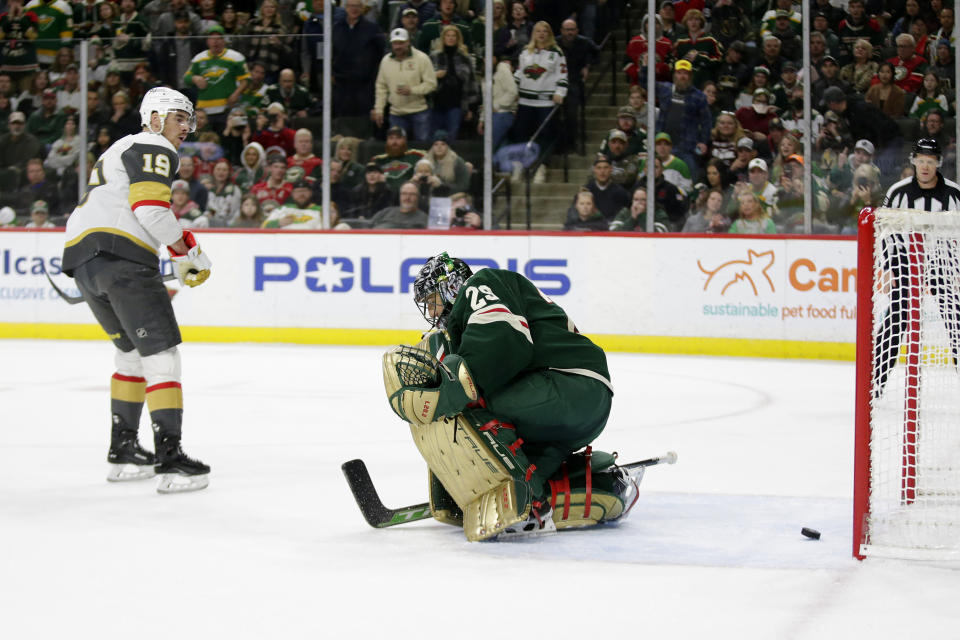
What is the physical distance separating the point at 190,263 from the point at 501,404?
1.47 m

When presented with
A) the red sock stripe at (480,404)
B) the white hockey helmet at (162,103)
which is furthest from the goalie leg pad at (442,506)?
the white hockey helmet at (162,103)

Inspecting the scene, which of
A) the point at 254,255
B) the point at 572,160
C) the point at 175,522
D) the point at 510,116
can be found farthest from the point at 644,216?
the point at 175,522

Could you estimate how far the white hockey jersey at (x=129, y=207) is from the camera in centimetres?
411

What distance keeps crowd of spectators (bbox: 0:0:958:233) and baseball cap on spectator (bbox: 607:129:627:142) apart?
0.02 meters

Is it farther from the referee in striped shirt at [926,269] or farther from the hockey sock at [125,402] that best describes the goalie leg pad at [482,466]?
the hockey sock at [125,402]

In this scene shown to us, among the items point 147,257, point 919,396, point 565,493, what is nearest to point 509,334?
point 565,493

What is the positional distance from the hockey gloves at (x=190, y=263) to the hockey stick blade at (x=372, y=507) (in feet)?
3.45

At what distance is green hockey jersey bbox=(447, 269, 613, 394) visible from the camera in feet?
10.3

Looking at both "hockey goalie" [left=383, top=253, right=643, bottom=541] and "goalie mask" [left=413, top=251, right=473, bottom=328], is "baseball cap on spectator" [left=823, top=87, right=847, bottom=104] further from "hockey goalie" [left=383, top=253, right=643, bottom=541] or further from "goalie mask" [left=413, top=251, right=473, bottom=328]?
"goalie mask" [left=413, top=251, right=473, bottom=328]

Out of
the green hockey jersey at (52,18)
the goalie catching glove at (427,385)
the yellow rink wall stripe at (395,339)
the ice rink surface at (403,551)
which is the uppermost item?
the green hockey jersey at (52,18)

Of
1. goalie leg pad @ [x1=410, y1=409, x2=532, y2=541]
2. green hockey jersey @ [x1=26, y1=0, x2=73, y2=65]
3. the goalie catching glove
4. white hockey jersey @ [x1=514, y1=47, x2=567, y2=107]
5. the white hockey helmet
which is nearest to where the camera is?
the goalie catching glove

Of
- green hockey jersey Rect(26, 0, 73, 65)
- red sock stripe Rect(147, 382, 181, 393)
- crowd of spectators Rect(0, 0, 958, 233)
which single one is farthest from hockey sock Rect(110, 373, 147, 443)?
green hockey jersey Rect(26, 0, 73, 65)

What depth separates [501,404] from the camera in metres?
3.32

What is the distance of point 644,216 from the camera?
9.30m
